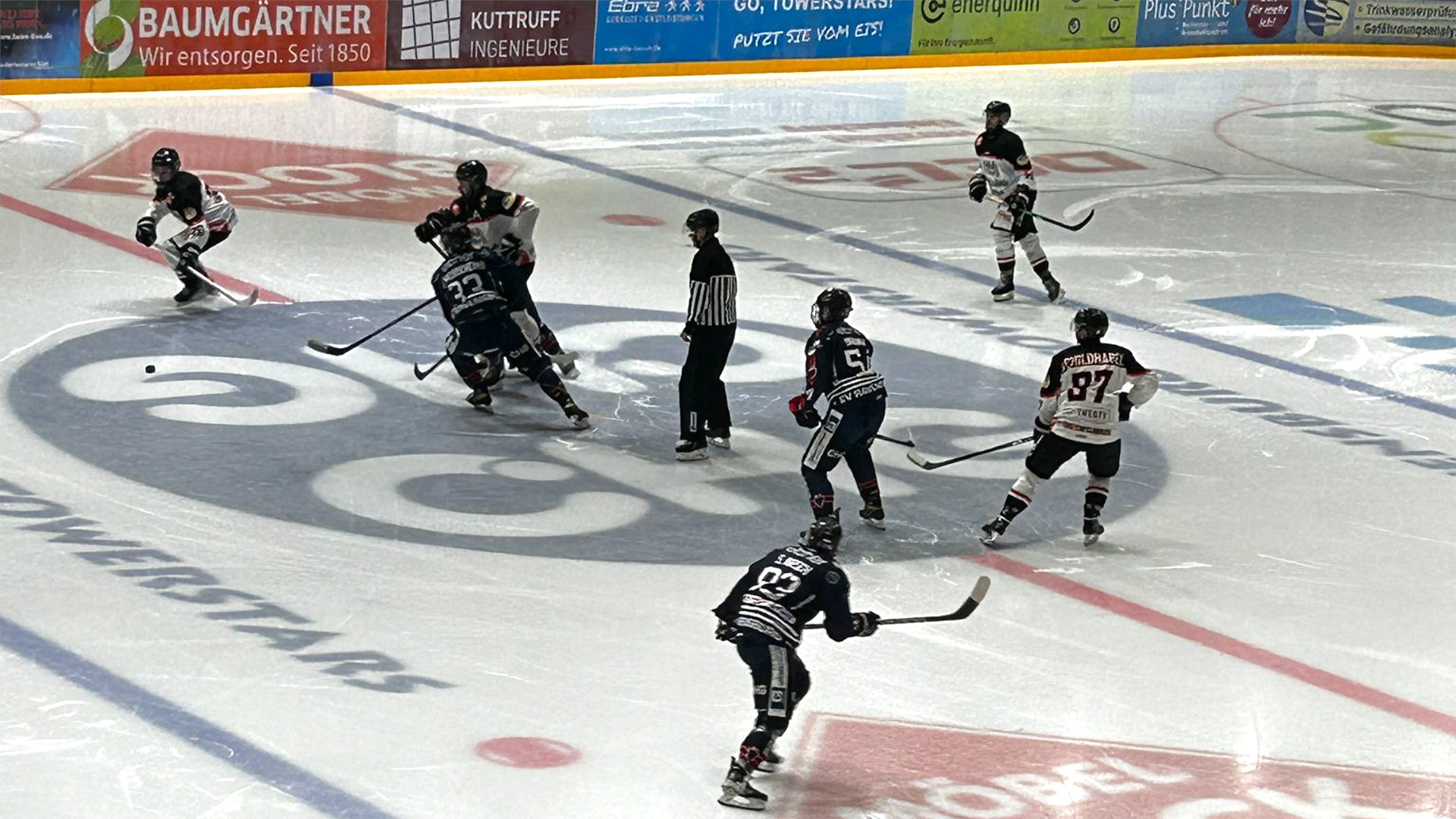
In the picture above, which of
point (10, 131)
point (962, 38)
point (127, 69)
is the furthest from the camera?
point (962, 38)

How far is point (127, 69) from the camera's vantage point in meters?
21.6

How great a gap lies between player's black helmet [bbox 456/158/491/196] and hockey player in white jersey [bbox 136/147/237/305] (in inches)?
92.6

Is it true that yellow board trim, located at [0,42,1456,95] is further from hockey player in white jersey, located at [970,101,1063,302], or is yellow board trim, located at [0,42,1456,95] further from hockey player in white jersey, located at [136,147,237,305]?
hockey player in white jersey, located at [970,101,1063,302]

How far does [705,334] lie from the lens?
1115 cm

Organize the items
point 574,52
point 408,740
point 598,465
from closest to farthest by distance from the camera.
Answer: point 408,740, point 598,465, point 574,52

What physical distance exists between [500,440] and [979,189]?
4745 mm

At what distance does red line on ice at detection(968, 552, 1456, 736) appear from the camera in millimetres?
8367

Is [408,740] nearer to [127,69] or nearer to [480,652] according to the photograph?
[480,652]

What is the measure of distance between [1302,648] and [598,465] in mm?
3819

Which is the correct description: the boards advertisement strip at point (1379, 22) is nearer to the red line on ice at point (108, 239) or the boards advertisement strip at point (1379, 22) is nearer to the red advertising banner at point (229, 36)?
the red advertising banner at point (229, 36)

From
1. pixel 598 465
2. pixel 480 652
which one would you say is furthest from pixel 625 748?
pixel 598 465

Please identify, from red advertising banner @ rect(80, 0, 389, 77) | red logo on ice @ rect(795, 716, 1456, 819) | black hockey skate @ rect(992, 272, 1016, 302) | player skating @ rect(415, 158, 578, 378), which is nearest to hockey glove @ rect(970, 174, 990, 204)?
black hockey skate @ rect(992, 272, 1016, 302)

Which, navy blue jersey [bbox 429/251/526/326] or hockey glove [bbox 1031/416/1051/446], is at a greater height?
navy blue jersey [bbox 429/251/526/326]

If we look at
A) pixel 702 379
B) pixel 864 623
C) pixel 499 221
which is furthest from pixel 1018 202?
pixel 864 623
